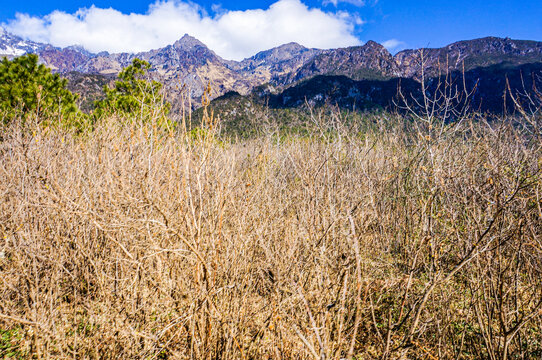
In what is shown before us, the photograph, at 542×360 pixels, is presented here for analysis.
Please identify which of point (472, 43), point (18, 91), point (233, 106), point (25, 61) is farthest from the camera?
point (472, 43)

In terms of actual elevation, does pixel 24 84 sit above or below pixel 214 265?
above

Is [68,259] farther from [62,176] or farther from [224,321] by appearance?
[224,321]

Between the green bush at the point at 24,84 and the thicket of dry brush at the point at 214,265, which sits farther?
the green bush at the point at 24,84

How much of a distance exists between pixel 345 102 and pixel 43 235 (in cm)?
9407

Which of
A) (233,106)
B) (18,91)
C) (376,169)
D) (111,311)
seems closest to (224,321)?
(111,311)

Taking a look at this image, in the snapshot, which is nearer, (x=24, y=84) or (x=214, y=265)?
(x=214, y=265)

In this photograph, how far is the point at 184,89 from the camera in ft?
5.38

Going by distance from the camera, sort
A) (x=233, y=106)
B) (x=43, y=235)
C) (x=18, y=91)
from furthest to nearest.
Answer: (x=233, y=106) → (x=18, y=91) → (x=43, y=235)

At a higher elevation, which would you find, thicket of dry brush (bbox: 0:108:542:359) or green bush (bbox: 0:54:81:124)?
green bush (bbox: 0:54:81:124)

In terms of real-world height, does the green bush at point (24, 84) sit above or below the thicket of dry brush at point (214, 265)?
above

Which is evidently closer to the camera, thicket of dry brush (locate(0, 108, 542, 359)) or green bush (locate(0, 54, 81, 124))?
thicket of dry brush (locate(0, 108, 542, 359))

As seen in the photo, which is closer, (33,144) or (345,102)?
(33,144)

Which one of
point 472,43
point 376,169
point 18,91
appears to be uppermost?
point 472,43

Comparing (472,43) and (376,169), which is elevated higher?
(472,43)
